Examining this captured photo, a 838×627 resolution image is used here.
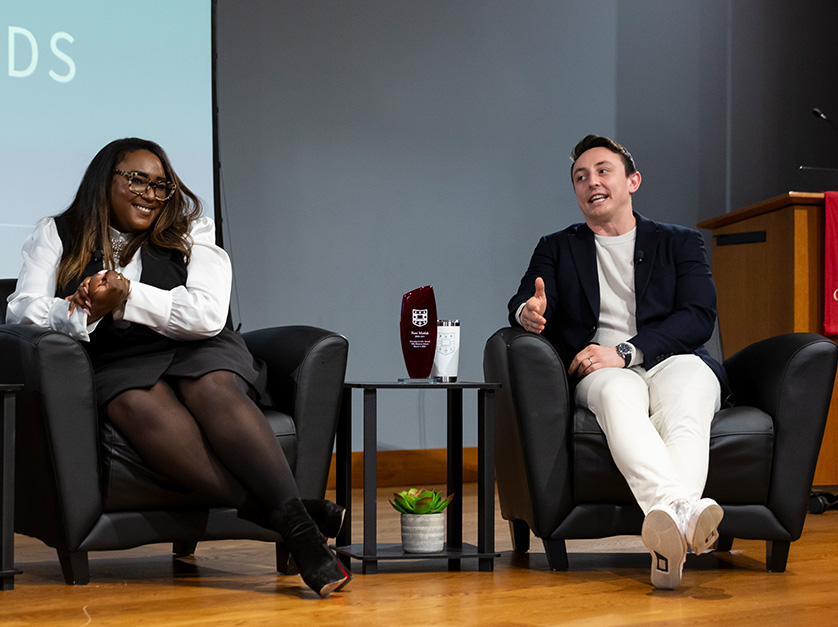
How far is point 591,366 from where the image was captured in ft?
7.91

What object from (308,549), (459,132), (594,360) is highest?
(459,132)

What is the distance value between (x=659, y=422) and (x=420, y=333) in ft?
1.90

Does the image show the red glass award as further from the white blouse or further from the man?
the white blouse

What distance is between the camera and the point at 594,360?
7.95 ft

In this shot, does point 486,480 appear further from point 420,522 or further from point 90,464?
point 90,464

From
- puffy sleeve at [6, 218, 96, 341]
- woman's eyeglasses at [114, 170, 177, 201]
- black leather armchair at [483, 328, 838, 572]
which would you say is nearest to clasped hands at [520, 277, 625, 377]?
black leather armchair at [483, 328, 838, 572]

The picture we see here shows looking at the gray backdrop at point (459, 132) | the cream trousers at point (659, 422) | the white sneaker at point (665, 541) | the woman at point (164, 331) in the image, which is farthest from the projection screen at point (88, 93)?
the white sneaker at point (665, 541)

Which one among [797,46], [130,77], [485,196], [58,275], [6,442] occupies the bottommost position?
[6,442]

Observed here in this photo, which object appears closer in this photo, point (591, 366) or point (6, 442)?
point (6, 442)

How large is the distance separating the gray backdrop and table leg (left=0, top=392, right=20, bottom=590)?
73.3 inches

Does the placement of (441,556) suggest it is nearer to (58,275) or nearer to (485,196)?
(58,275)

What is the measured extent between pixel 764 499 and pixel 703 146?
2559 mm

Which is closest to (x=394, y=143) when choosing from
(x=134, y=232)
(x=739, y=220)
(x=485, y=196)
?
(x=485, y=196)

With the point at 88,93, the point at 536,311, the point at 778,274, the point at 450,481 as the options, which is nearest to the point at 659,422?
the point at 536,311
